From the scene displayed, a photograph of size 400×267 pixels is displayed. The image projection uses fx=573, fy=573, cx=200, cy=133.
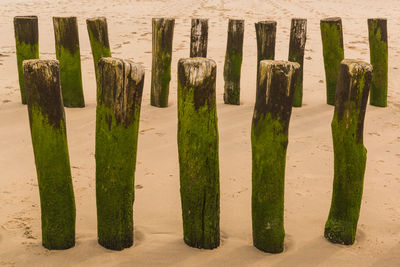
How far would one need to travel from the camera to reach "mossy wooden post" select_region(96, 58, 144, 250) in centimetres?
340

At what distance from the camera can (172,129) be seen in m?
6.39

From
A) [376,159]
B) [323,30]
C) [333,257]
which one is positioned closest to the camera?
[333,257]

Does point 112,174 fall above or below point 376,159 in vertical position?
above

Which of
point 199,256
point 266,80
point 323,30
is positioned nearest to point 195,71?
point 266,80

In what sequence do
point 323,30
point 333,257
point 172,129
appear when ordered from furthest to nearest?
point 323,30, point 172,129, point 333,257

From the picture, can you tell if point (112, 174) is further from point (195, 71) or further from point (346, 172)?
point (346, 172)

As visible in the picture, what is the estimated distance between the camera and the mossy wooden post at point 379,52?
6973mm

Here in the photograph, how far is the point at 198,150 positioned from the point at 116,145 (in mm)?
503

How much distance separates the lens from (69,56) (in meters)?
6.68

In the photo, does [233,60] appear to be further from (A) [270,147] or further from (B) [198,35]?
(A) [270,147]

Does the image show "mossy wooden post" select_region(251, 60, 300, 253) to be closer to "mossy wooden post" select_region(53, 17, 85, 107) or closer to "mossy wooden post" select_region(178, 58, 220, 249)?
"mossy wooden post" select_region(178, 58, 220, 249)

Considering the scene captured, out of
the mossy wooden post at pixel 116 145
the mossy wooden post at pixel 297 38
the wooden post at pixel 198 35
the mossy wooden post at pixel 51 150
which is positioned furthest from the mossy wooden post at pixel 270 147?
the mossy wooden post at pixel 297 38

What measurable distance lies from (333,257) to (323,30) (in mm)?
3888

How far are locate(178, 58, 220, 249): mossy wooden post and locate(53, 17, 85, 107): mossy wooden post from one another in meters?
3.46
